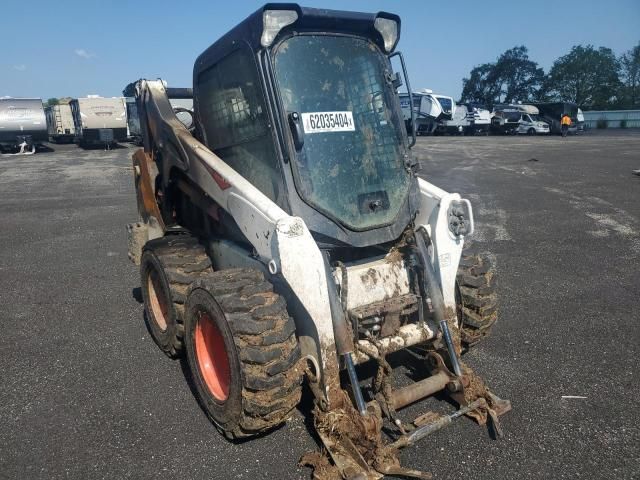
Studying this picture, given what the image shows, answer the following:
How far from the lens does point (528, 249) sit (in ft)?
25.4

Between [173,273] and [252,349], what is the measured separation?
1.41 m

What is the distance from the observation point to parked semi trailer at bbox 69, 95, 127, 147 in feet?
89.5

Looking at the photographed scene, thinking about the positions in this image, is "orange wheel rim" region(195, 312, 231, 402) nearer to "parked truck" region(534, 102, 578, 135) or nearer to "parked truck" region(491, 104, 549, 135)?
"parked truck" region(491, 104, 549, 135)

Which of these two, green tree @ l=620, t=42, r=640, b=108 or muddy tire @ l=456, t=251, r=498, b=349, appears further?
green tree @ l=620, t=42, r=640, b=108

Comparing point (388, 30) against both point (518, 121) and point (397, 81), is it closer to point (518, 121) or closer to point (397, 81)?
point (397, 81)

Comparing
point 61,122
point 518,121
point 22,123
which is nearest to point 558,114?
point 518,121

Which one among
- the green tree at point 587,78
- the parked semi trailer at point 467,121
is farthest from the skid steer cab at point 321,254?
the green tree at point 587,78

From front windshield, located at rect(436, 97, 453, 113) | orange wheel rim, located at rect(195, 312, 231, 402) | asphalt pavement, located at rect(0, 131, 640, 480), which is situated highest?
front windshield, located at rect(436, 97, 453, 113)

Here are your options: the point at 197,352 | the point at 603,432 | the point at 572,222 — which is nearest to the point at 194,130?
the point at 197,352

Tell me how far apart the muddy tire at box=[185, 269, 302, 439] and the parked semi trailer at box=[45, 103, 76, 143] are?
3138 cm

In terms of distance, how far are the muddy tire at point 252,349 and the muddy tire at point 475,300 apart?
5.01ft

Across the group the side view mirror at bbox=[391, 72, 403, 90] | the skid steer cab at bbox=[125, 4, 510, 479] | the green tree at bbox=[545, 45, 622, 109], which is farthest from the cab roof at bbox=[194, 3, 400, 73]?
the green tree at bbox=[545, 45, 622, 109]

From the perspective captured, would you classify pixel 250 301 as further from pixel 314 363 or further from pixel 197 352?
pixel 197 352

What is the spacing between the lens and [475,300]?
13.0 feet
